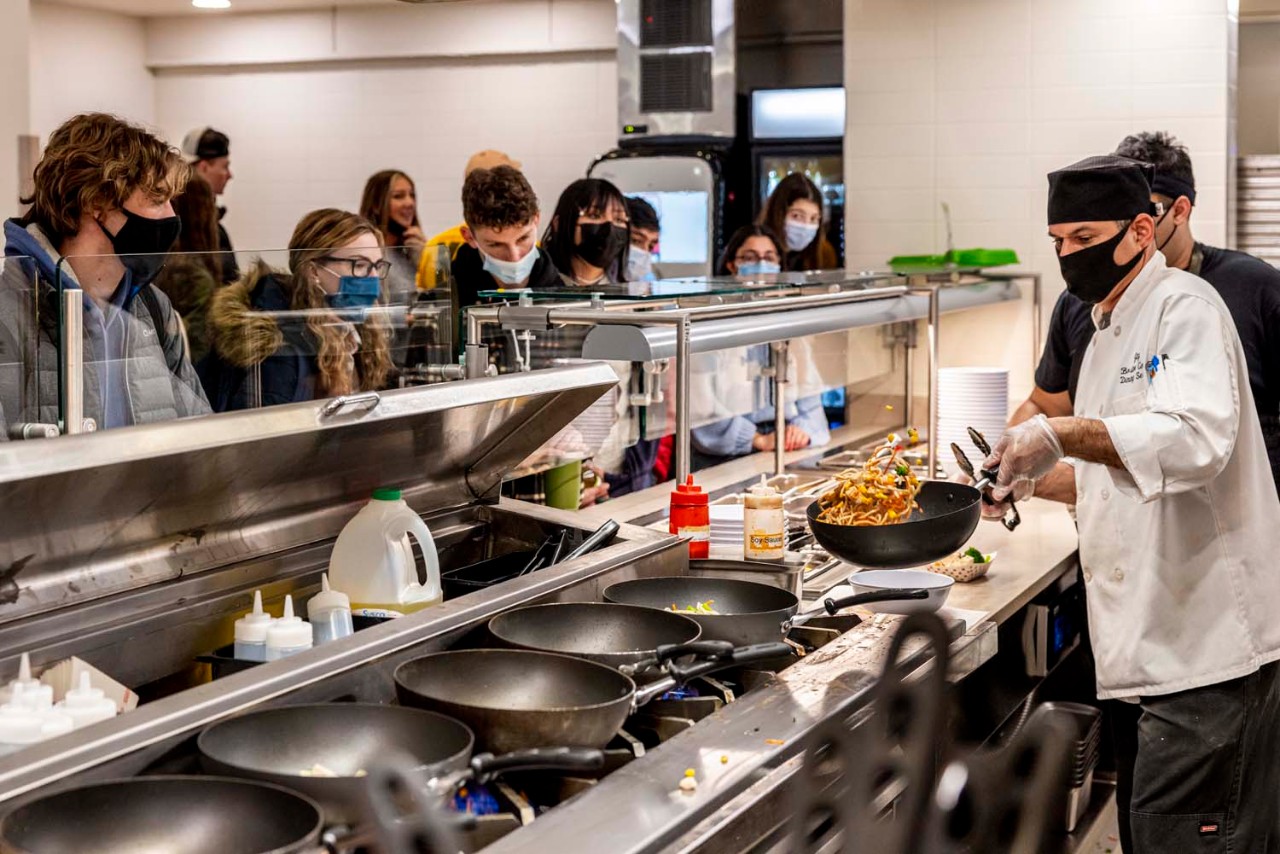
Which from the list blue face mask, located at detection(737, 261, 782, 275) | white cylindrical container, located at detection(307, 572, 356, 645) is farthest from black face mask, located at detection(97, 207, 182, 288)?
blue face mask, located at detection(737, 261, 782, 275)

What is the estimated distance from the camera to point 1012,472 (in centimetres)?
252

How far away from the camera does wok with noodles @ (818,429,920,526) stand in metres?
2.71

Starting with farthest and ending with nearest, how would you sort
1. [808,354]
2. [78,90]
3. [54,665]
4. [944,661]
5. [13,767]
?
[78,90] < [808,354] < [54,665] < [13,767] < [944,661]

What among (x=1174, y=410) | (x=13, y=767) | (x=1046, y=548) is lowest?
(x=1046, y=548)

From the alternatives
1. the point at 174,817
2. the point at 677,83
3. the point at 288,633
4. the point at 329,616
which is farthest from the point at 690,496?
the point at 677,83

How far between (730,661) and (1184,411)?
1077 millimetres

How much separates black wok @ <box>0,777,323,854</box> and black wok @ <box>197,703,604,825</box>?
35 mm

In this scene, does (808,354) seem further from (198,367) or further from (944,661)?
(944,661)

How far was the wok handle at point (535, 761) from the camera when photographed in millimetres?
1473

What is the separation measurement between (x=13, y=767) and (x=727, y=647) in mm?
887

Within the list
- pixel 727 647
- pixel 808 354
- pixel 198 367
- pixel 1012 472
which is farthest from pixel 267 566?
pixel 808 354

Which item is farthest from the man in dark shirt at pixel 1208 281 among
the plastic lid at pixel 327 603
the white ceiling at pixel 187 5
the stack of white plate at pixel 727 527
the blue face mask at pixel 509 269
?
the white ceiling at pixel 187 5

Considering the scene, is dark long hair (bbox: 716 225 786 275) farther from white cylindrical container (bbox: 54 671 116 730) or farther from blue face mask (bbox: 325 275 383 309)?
white cylindrical container (bbox: 54 671 116 730)

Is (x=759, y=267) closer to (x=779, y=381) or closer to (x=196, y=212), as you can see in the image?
(x=779, y=381)
